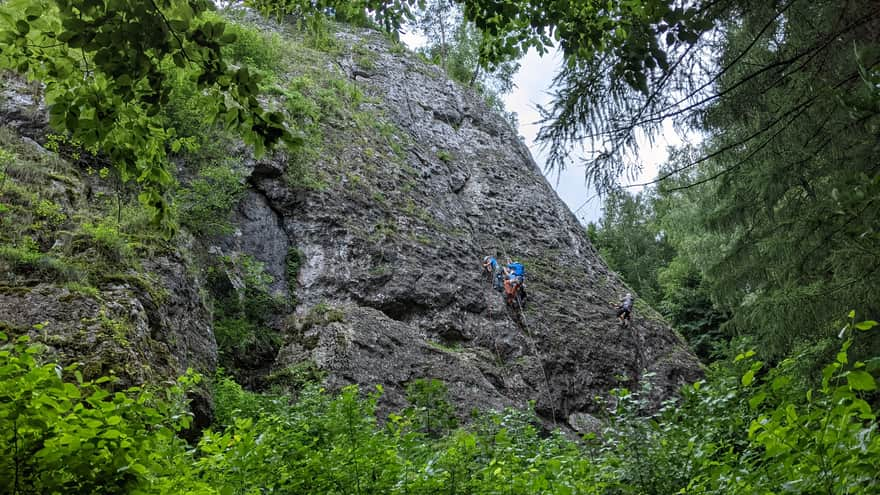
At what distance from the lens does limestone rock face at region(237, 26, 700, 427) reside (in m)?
9.23

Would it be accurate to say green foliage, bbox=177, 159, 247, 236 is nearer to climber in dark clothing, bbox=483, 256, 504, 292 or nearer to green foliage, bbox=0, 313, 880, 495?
green foliage, bbox=0, 313, 880, 495

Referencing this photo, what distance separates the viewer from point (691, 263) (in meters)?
22.9

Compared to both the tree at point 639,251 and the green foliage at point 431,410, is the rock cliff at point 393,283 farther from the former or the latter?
the tree at point 639,251

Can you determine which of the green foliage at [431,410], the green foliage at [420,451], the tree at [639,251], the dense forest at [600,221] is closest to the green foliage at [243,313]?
the dense forest at [600,221]

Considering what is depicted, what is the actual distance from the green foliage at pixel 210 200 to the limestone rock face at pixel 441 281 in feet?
1.98

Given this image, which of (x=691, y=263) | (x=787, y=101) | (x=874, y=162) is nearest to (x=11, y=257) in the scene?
(x=787, y=101)

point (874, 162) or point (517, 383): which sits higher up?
point (874, 162)

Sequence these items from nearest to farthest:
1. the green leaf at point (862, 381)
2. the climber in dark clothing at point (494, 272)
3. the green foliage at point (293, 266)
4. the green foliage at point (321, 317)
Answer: the green leaf at point (862, 381) → the green foliage at point (321, 317) → the green foliage at point (293, 266) → the climber in dark clothing at point (494, 272)

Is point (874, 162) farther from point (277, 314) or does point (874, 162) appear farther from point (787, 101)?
point (277, 314)

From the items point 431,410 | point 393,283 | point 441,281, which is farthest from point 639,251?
point 431,410

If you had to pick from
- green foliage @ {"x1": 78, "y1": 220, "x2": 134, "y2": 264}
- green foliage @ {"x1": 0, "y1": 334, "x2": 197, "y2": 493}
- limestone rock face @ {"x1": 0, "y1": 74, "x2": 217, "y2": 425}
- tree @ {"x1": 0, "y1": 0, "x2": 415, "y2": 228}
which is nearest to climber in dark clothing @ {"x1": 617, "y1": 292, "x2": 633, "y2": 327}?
limestone rock face @ {"x1": 0, "y1": 74, "x2": 217, "y2": 425}

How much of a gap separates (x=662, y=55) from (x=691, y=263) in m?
21.5

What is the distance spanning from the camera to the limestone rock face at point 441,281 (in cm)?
923

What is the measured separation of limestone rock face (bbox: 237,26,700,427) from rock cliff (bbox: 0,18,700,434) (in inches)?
1.3
